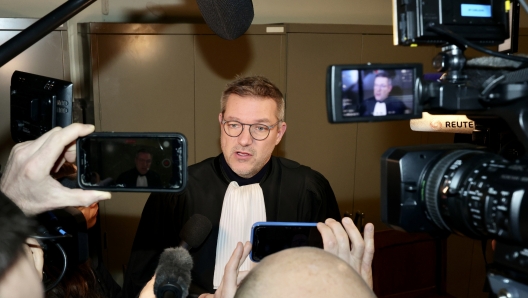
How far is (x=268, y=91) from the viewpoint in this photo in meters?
2.34

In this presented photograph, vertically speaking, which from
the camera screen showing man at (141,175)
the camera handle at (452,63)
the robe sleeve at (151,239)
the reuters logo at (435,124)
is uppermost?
the camera handle at (452,63)

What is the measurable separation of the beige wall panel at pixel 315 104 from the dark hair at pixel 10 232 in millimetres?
2562

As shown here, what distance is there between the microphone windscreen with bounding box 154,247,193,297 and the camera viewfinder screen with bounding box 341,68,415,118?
0.51 meters

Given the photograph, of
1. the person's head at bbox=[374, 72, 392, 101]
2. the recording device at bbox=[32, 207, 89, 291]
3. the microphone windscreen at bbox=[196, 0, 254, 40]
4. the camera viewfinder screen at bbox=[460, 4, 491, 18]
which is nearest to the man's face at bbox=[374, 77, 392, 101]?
the person's head at bbox=[374, 72, 392, 101]

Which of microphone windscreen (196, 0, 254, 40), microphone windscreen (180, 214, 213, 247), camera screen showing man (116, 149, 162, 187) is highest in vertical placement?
microphone windscreen (196, 0, 254, 40)

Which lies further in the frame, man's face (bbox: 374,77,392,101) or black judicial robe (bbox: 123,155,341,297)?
black judicial robe (bbox: 123,155,341,297)

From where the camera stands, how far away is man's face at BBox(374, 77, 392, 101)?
1.01 metres

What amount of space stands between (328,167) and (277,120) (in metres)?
1.21

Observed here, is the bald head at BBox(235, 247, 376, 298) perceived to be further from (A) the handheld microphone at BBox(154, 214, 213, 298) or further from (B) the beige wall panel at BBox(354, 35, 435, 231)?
(B) the beige wall panel at BBox(354, 35, 435, 231)

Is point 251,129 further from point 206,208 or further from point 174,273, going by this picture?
point 174,273

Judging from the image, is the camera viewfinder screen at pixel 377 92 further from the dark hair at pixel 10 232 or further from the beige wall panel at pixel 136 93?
the beige wall panel at pixel 136 93

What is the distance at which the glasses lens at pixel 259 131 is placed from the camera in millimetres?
2301

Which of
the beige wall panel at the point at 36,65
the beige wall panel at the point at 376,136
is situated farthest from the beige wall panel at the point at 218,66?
the beige wall panel at the point at 36,65

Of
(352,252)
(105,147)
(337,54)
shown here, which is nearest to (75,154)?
(105,147)
